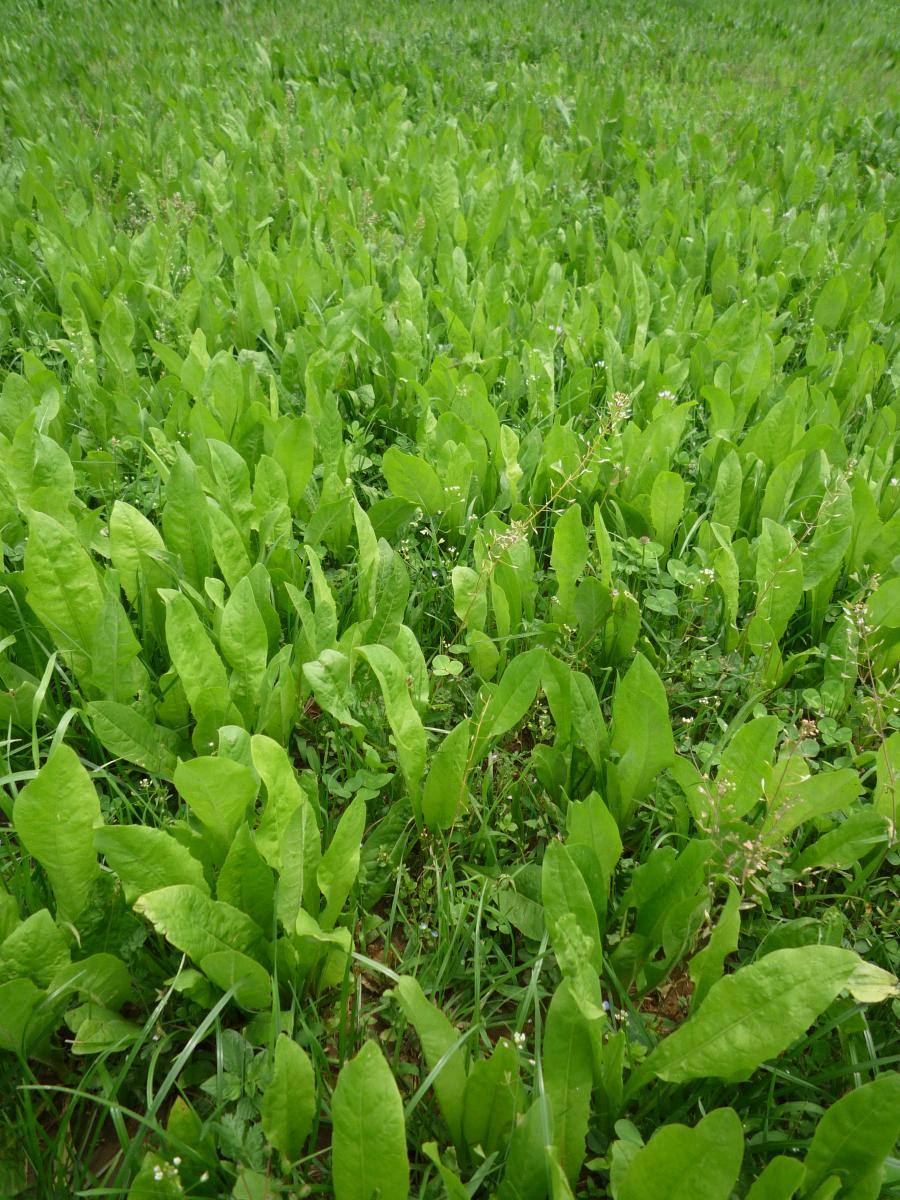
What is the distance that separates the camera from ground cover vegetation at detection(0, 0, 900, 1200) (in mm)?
1187

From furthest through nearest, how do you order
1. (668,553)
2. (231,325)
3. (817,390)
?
(231,325) < (817,390) < (668,553)

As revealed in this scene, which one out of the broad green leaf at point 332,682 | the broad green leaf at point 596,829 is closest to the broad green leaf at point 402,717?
the broad green leaf at point 332,682

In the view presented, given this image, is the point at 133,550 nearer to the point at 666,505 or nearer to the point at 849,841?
the point at 666,505

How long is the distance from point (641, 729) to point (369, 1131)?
2.61ft

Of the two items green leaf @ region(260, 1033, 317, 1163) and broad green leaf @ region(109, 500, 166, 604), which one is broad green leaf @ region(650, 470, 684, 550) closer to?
broad green leaf @ region(109, 500, 166, 604)

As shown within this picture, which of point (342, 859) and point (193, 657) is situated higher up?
point (193, 657)

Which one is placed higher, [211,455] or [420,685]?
[211,455]

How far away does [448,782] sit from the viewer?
158cm

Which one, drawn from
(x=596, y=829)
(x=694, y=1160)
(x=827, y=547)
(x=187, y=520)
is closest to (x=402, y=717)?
(x=596, y=829)

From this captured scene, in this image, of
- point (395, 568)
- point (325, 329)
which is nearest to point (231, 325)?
point (325, 329)

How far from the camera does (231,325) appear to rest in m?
3.11

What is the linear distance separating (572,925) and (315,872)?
1.46 ft

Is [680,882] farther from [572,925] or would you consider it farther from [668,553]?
[668,553]

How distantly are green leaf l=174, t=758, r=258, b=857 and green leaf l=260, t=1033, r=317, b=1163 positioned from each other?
0.36 m
